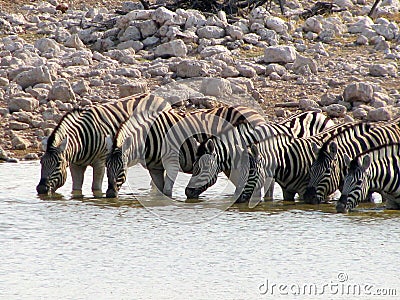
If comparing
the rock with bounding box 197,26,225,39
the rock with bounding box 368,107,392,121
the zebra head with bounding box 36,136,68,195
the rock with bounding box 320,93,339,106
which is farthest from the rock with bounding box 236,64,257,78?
the zebra head with bounding box 36,136,68,195

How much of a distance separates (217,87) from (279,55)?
2316 mm

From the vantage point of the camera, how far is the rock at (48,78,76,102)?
16438 millimetres

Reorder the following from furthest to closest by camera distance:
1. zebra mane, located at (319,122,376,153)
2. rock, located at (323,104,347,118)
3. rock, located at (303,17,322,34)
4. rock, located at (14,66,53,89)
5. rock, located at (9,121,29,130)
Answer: rock, located at (303,17,322,34), rock, located at (14,66,53,89), rock, located at (323,104,347,118), rock, located at (9,121,29,130), zebra mane, located at (319,122,376,153)

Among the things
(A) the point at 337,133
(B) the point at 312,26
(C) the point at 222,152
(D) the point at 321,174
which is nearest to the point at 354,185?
(D) the point at 321,174

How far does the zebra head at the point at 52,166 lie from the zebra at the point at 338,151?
2.83 metres

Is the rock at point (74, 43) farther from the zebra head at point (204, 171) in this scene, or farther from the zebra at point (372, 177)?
the zebra at point (372, 177)

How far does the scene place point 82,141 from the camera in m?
12.1

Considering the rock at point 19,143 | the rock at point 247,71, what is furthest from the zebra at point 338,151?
the rock at point 247,71

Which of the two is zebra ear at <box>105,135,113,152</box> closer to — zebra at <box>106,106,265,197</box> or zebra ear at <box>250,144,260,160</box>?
zebra at <box>106,106,265,197</box>

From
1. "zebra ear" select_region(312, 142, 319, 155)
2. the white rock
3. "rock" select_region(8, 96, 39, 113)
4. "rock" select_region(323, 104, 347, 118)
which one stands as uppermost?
the white rock

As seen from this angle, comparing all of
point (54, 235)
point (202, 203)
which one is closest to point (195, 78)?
point (202, 203)

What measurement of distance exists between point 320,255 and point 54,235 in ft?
8.51

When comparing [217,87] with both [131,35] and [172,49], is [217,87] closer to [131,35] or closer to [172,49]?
[172,49]

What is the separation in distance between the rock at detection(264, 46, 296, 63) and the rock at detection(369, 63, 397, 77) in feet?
4.64
